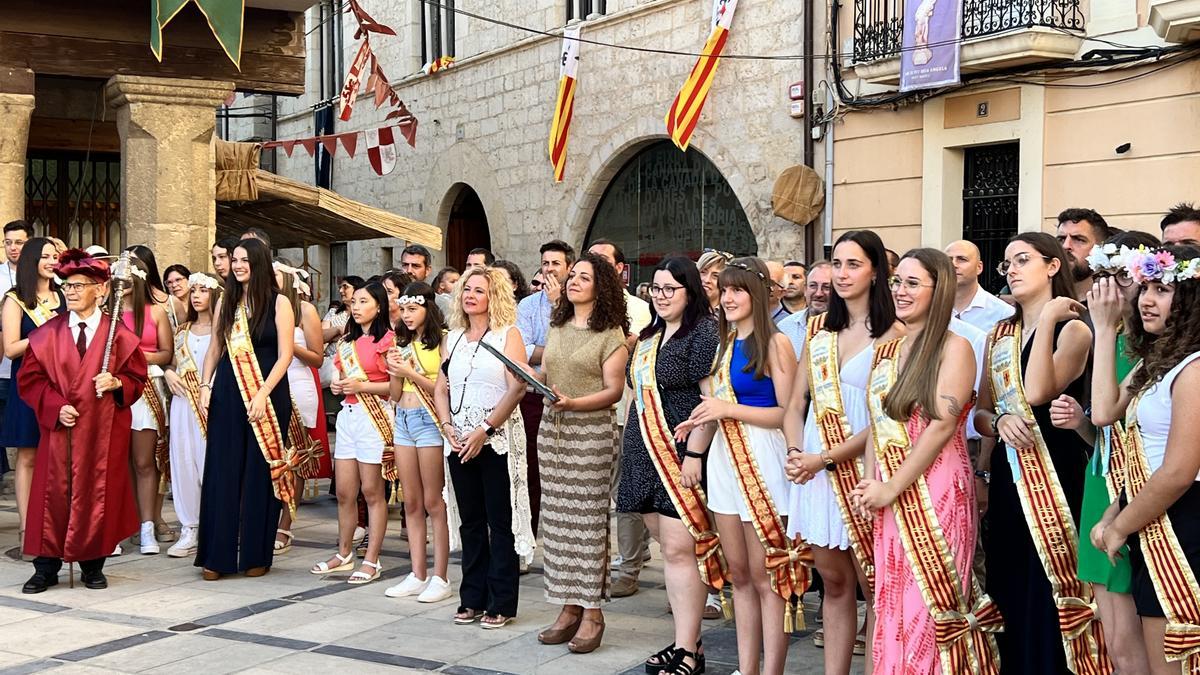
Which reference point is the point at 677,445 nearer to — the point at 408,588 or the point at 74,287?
the point at 408,588

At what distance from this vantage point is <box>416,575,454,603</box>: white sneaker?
6738 mm

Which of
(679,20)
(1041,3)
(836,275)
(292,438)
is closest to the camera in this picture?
(836,275)

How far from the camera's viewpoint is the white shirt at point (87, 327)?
24.0ft

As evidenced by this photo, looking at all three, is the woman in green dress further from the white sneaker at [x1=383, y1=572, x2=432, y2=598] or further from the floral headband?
the floral headband

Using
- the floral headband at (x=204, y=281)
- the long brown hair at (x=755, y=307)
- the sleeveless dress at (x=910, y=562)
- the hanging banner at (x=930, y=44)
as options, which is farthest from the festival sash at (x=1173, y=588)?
the hanging banner at (x=930, y=44)

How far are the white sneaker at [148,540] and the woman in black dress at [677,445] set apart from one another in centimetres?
396

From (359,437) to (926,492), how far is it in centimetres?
374

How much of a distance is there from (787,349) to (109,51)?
765 centimetres

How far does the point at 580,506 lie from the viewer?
5.84m

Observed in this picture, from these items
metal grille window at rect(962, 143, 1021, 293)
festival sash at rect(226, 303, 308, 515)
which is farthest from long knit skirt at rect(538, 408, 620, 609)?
metal grille window at rect(962, 143, 1021, 293)

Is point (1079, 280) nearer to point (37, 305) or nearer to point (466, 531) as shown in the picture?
point (466, 531)

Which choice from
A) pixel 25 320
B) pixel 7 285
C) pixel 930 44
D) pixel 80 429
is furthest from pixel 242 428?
pixel 930 44

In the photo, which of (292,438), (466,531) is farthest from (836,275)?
(292,438)

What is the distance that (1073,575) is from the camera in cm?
445
